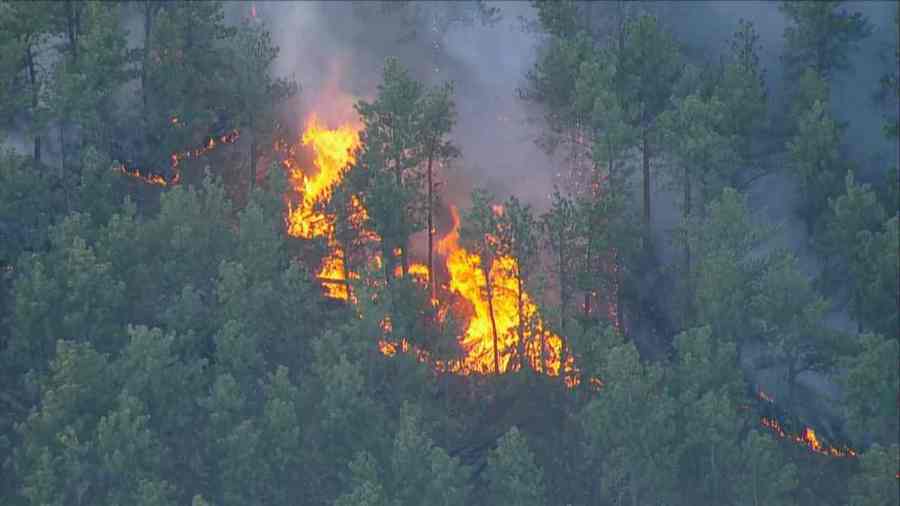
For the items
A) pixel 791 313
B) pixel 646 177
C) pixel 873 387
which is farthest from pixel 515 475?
pixel 646 177

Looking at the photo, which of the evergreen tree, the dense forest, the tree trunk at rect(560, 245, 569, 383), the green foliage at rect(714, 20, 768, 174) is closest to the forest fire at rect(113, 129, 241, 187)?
the dense forest

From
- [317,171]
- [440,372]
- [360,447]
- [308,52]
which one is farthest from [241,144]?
[360,447]

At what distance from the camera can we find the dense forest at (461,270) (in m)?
58.5

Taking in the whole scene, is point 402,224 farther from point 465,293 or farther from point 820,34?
point 820,34

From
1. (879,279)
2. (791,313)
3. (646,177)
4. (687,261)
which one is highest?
(646,177)

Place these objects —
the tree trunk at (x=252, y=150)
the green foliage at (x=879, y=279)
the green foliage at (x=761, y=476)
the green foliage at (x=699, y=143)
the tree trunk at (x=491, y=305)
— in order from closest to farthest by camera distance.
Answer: the green foliage at (x=761, y=476), the green foliage at (x=879, y=279), the tree trunk at (x=491, y=305), the green foliage at (x=699, y=143), the tree trunk at (x=252, y=150)

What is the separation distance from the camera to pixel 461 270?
7125 centimetres

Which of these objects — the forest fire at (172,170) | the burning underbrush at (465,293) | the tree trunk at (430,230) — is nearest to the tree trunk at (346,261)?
the burning underbrush at (465,293)

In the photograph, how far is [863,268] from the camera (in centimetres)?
6266

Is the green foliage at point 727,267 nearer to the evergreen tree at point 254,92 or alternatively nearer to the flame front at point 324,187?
the flame front at point 324,187

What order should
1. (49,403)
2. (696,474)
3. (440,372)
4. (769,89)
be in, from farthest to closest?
(769,89) → (440,372) → (696,474) → (49,403)

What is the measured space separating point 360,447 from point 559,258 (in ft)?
43.5

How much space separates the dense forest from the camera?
5847 cm

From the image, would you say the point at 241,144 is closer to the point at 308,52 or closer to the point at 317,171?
the point at 317,171
